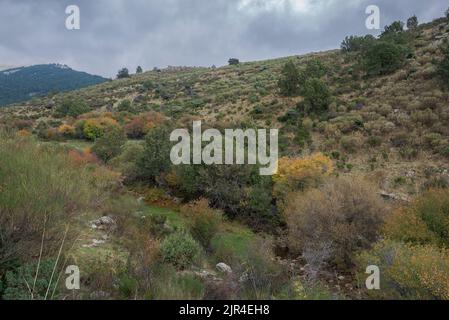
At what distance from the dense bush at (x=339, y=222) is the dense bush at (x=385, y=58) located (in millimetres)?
22115

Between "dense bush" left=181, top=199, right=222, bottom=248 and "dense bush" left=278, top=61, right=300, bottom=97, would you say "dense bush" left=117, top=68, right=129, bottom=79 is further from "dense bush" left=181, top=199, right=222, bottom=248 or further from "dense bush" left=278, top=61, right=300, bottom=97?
"dense bush" left=181, top=199, right=222, bottom=248

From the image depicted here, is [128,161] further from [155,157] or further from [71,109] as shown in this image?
[71,109]

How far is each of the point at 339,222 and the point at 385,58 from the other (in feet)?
79.0

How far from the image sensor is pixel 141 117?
3462 cm

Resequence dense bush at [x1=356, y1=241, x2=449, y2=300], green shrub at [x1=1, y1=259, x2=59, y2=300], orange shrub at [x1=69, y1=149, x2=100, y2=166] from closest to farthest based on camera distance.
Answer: green shrub at [x1=1, y1=259, x2=59, y2=300]
dense bush at [x1=356, y1=241, x2=449, y2=300]
orange shrub at [x1=69, y1=149, x2=100, y2=166]

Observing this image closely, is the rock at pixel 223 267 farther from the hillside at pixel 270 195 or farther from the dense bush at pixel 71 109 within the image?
the dense bush at pixel 71 109

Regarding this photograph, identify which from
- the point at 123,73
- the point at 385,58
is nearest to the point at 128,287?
the point at 385,58

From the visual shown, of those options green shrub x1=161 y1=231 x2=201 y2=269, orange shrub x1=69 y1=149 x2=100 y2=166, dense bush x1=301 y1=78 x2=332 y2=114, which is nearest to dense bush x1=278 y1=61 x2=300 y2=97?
dense bush x1=301 y1=78 x2=332 y2=114

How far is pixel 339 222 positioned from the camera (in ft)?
42.0

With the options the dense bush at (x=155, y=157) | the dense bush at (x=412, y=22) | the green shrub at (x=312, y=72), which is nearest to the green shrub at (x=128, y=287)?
the dense bush at (x=155, y=157)

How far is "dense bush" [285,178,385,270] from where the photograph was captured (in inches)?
488

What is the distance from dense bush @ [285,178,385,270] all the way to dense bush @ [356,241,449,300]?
2.74m

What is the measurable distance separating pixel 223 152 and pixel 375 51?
67.2ft

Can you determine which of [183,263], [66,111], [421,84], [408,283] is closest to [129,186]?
[183,263]
